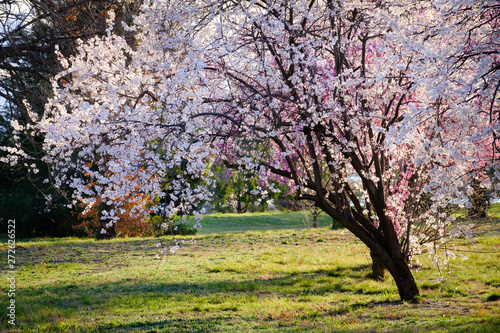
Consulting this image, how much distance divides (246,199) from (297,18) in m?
30.5

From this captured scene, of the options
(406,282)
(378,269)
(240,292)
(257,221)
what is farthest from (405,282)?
(257,221)

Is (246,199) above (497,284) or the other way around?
above

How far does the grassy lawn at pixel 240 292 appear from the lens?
6.71m

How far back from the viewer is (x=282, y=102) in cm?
752

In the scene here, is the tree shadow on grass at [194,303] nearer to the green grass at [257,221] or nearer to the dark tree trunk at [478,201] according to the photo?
the dark tree trunk at [478,201]

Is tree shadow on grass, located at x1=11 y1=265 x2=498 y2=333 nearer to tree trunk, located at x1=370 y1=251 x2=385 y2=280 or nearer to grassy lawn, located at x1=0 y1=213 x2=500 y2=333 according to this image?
grassy lawn, located at x1=0 y1=213 x2=500 y2=333

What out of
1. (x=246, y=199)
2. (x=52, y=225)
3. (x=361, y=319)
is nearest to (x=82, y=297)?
(x=361, y=319)

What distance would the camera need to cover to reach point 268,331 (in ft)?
20.8

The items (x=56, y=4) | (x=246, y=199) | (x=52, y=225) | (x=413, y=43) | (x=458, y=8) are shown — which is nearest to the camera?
(x=458, y=8)

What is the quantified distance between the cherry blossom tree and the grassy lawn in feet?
3.79

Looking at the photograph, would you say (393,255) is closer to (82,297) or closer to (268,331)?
(268,331)

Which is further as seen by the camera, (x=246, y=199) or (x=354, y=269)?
(x=246, y=199)

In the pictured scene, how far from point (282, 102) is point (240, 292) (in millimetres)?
3980

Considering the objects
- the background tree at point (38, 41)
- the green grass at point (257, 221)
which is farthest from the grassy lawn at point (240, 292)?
the green grass at point (257, 221)
